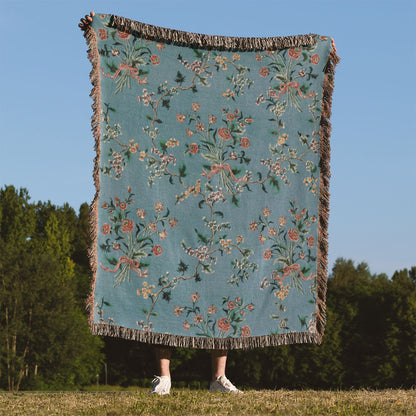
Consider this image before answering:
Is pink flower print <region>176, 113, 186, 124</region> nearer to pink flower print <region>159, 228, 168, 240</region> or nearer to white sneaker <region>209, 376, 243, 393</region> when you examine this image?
pink flower print <region>159, 228, 168, 240</region>

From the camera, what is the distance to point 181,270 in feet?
22.0

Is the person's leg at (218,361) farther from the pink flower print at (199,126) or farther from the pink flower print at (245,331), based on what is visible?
the pink flower print at (199,126)

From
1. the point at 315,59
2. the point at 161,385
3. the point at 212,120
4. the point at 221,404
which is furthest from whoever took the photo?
the point at 315,59

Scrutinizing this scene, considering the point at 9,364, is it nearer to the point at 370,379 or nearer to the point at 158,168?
the point at 370,379

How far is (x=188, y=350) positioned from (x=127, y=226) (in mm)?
27478

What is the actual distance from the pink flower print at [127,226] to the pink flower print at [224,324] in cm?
133

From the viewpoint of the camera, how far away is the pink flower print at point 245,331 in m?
6.83

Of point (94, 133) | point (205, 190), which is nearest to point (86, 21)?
point (94, 133)

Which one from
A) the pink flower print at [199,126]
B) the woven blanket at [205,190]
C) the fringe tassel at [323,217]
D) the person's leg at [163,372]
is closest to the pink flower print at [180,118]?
the woven blanket at [205,190]

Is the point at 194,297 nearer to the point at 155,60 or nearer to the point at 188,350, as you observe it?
the point at 155,60

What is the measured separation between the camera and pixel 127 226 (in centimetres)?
664

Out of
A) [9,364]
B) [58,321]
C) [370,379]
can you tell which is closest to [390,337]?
[370,379]

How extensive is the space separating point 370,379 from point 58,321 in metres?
16.8

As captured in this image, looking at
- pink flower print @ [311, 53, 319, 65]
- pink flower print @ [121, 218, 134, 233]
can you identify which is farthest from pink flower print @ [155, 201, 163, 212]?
pink flower print @ [311, 53, 319, 65]
